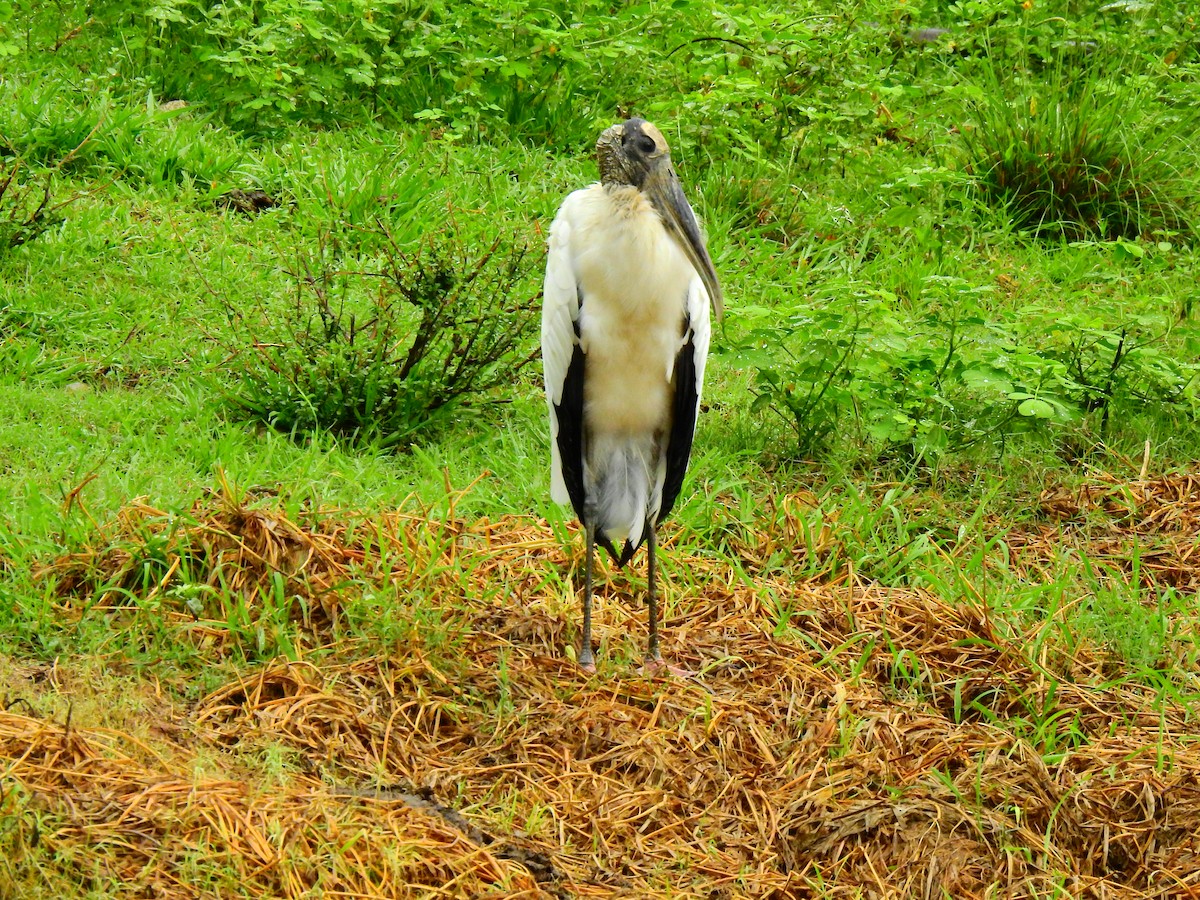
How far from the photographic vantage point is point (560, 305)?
358 cm

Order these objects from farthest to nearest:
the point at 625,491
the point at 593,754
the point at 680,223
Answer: the point at 625,491
the point at 680,223
the point at 593,754

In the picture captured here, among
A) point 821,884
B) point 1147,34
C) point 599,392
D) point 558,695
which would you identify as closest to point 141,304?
point 599,392

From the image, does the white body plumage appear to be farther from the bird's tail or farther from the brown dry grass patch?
the brown dry grass patch

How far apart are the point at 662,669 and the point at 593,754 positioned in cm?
37

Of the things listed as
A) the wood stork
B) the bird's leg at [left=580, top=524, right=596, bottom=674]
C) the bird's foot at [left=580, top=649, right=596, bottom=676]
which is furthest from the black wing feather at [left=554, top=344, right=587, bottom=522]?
the bird's foot at [left=580, top=649, right=596, bottom=676]

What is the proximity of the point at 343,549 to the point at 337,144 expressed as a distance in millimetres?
3169

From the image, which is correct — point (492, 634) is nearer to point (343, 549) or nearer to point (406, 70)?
point (343, 549)

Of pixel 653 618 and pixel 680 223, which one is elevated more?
pixel 680 223

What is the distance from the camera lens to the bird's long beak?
3629 millimetres

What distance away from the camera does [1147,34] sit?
7.29 meters

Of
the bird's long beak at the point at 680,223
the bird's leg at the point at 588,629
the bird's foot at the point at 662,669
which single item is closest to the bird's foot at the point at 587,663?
the bird's leg at the point at 588,629

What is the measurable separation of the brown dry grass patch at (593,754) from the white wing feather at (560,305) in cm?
55

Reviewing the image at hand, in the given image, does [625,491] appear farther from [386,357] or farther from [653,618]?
[386,357]

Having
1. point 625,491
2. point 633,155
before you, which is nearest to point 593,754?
point 625,491
